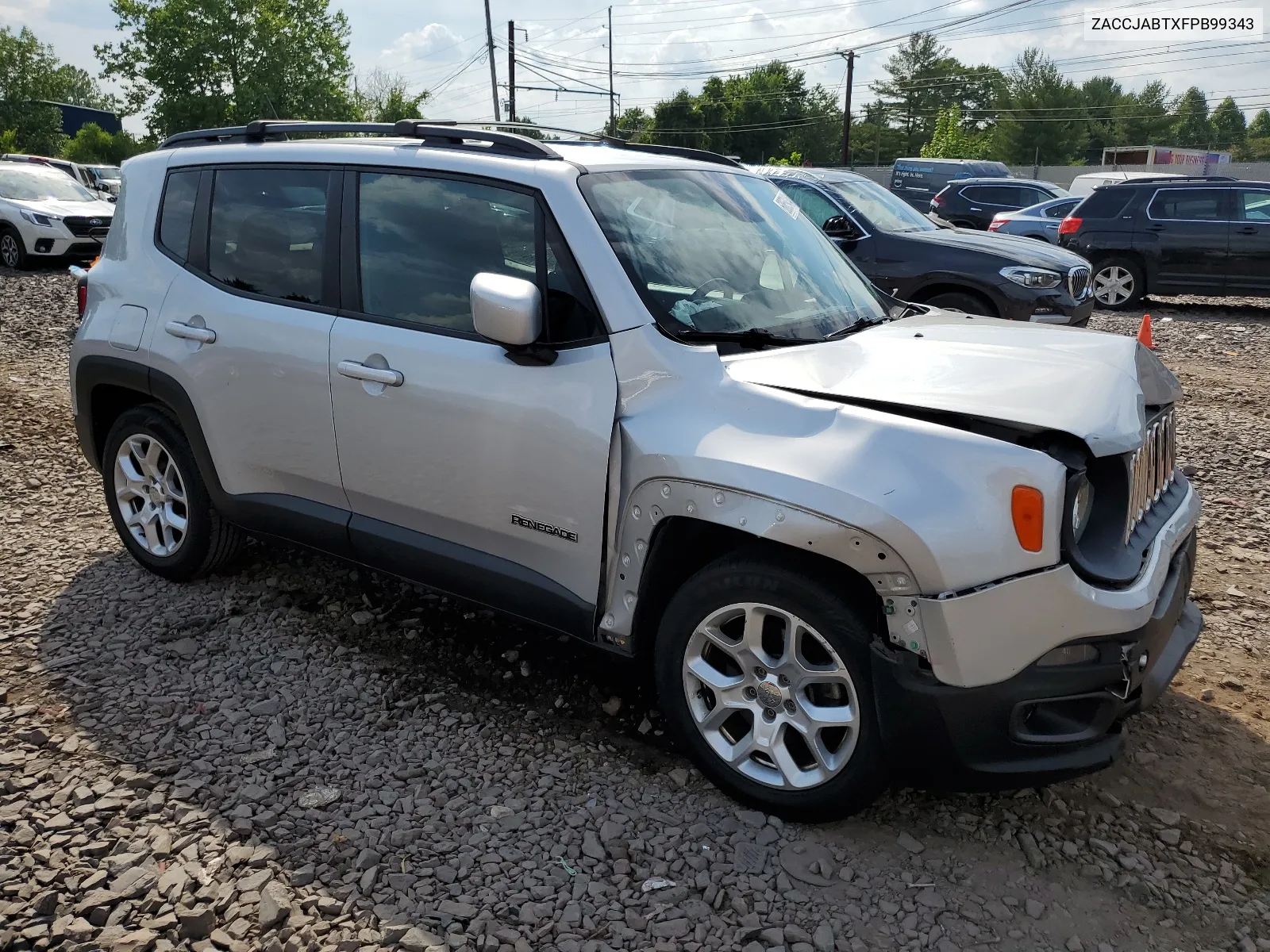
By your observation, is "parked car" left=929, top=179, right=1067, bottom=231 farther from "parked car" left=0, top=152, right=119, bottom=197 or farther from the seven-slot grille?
the seven-slot grille

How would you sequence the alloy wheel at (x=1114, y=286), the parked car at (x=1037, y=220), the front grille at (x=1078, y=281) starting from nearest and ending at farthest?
the front grille at (x=1078, y=281), the alloy wheel at (x=1114, y=286), the parked car at (x=1037, y=220)

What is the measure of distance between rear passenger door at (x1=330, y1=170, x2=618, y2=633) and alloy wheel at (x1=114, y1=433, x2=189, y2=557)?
1.19 m

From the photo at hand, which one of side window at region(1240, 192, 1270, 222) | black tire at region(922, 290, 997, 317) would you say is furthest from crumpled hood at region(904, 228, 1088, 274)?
side window at region(1240, 192, 1270, 222)

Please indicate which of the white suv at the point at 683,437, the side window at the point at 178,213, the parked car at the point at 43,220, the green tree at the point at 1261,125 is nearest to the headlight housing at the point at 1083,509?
the white suv at the point at 683,437

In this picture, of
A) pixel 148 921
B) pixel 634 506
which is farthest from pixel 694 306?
pixel 148 921

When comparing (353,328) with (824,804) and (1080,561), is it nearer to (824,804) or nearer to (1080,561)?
(824,804)

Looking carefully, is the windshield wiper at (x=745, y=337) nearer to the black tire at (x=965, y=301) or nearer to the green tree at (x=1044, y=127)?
the black tire at (x=965, y=301)

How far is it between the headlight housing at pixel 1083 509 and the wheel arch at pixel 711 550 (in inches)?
20.0

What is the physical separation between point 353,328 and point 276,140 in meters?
1.27

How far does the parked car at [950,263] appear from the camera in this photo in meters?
8.25

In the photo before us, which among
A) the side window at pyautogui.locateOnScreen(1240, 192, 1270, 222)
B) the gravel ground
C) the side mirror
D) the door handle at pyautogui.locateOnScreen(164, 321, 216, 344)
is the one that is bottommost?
the gravel ground

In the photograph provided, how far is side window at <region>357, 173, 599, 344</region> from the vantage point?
10.5ft

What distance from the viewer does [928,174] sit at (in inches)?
1139

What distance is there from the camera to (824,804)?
9.37ft
